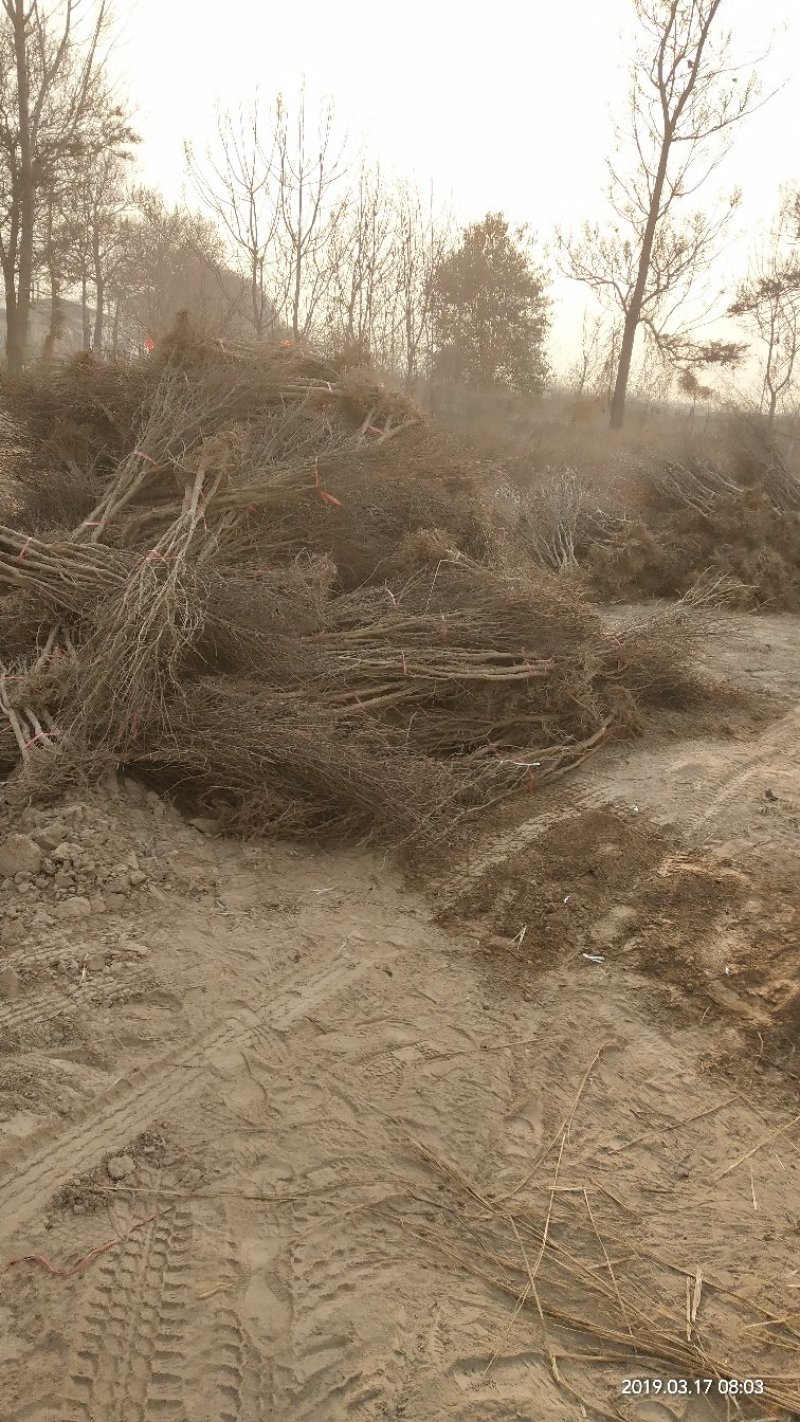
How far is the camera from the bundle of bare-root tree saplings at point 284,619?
13.7 feet

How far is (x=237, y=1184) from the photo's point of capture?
2.48m

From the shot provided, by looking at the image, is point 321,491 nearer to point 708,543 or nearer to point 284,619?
point 284,619

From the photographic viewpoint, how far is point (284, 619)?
4695mm

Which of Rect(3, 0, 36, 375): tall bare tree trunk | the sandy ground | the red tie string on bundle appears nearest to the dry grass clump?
the red tie string on bundle

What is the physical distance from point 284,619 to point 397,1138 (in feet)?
9.05

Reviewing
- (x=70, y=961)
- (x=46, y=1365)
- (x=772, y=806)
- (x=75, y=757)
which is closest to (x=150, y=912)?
(x=70, y=961)

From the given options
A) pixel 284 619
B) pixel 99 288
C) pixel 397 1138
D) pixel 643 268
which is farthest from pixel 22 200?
pixel 397 1138

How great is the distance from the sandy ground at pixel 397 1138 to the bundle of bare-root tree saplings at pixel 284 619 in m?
0.36

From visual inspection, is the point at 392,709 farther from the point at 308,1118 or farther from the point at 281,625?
the point at 308,1118

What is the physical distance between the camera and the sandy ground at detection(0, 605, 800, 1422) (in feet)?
6.75

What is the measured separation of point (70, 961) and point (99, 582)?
2237 mm

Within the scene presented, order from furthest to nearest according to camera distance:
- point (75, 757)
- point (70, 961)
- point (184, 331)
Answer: point (184, 331), point (75, 757), point (70, 961)

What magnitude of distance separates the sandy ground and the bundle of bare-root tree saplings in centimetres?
36

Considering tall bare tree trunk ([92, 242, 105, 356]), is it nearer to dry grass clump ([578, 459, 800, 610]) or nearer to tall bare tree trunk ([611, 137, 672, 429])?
tall bare tree trunk ([611, 137, 672, 429])
